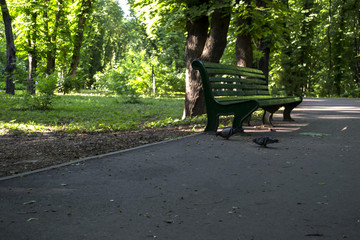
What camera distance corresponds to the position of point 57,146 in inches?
244

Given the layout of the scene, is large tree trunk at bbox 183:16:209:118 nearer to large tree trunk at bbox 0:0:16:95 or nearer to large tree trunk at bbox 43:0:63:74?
large tree trunk at bbox 0:0:16:95

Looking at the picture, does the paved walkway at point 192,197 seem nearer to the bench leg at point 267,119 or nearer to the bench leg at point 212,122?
the bench leg at point 212,122

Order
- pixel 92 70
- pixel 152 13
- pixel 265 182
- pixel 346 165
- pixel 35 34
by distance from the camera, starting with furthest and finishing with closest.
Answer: pixel 92 70, pixel 35 34, pixel 152 13, pixel 346 165, pixel 265 182

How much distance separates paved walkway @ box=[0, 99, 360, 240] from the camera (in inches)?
105

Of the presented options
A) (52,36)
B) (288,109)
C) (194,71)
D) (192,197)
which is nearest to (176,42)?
(52,36)

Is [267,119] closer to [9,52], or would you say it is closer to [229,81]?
[229,81]

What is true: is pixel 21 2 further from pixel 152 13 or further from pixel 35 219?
pixel 35 219

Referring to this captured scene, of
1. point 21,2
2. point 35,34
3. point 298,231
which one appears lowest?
point 298,231

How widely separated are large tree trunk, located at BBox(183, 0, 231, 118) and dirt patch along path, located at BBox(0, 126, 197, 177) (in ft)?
5.92

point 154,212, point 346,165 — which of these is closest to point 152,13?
point 346,165

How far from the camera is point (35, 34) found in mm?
25359

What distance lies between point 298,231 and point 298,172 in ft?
5.79

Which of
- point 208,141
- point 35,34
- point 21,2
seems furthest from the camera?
point 35,34

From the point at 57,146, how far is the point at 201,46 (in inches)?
212
